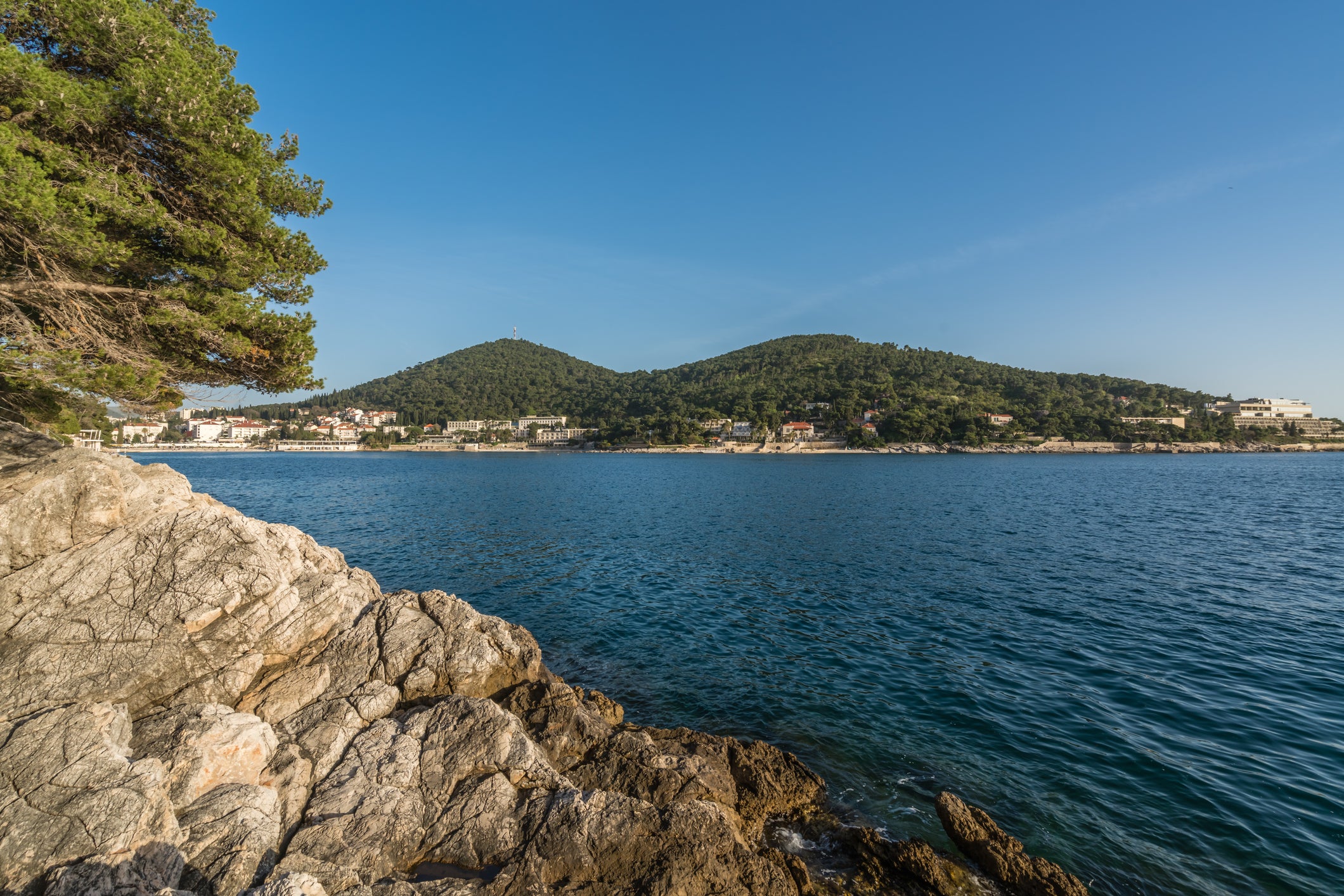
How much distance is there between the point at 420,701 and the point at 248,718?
223cm

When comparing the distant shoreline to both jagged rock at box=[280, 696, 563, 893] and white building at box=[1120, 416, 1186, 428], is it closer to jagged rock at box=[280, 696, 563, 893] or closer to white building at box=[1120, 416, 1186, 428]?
white building at box=[1120, 416, 1186, 428]

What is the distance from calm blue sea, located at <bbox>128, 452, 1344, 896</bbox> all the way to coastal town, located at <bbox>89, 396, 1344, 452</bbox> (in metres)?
109

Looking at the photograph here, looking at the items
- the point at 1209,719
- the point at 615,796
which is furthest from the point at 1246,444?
the point at 615,796

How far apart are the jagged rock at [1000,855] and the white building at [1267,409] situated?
686 ft

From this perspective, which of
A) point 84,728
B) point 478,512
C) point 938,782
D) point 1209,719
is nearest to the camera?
point 84,728

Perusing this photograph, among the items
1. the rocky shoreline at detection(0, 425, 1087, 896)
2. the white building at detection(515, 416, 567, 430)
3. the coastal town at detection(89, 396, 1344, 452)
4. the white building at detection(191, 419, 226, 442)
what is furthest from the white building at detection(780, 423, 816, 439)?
the white building at detection(191, 419, 226, 442)

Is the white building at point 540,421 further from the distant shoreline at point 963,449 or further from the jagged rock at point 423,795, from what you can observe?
the jagged rock at point 423,795

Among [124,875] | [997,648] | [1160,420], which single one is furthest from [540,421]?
[124,875]

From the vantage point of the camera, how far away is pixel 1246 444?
133m

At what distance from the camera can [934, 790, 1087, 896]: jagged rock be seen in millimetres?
5758

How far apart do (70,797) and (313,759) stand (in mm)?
2081

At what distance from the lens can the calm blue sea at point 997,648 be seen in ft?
23.7

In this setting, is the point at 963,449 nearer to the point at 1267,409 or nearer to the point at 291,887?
the point at 1267,409

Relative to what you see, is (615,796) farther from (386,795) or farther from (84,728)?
(84,728)
